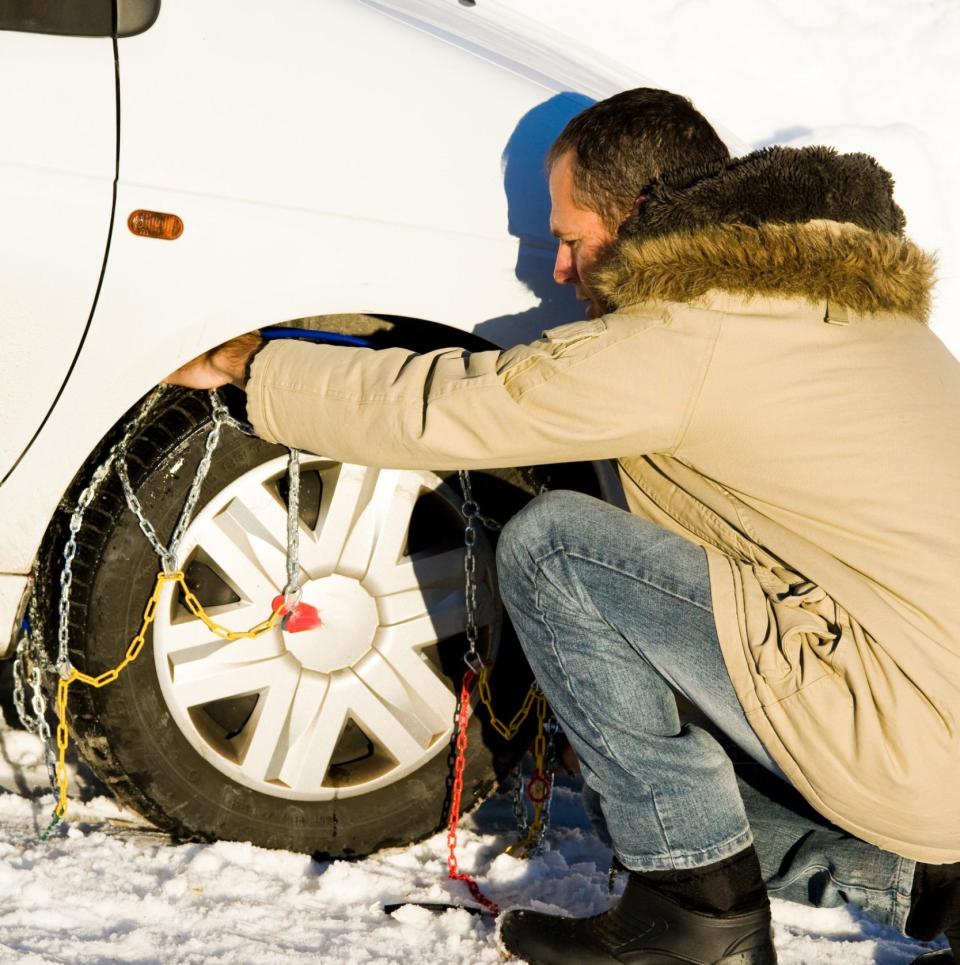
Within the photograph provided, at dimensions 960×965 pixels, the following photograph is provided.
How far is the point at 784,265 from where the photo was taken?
1.79 metres

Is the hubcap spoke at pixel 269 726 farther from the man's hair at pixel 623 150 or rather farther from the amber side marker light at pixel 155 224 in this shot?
the man's hair at pixel 623 150

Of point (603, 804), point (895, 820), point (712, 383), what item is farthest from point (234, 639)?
point (895, 820)

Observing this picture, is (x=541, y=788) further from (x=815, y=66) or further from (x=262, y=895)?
(x=815, y=66)

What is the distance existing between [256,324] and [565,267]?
1.81 feet

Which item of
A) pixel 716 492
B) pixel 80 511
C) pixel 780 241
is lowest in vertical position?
pixel 80 511

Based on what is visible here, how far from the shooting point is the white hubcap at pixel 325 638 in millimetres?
2180

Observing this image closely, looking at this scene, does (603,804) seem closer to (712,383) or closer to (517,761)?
(517,761)

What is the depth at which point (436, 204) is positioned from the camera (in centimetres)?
207

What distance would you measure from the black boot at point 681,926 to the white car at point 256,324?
47 cm

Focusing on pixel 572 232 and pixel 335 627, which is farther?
pixel 335 627

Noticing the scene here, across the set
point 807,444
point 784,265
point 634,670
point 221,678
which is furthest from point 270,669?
point 784,265

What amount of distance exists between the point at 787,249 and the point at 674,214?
19 cm

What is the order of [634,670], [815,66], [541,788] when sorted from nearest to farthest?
[634,670]
[541,788]
[815,66]

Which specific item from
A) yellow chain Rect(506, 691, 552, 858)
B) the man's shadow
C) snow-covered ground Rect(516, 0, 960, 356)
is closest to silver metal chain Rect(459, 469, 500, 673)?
yellow chain Rect(506, 691, 552, 858)
